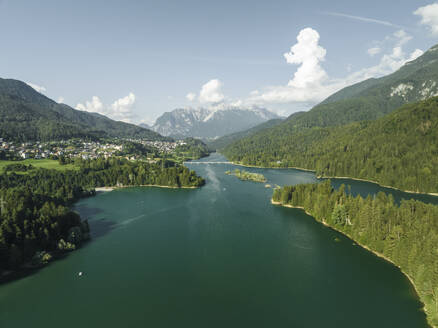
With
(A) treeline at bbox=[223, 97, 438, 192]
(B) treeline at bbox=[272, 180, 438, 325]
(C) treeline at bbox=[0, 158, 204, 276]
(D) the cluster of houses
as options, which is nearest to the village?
(D) the cluster of houses

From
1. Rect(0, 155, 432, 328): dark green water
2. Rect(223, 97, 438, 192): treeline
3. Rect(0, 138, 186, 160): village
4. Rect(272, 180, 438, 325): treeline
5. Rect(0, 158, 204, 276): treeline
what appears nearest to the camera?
Rect(0, 155, 432, 328): dark green water

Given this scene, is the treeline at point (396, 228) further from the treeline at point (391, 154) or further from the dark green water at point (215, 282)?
the treeline at point (391, 154)

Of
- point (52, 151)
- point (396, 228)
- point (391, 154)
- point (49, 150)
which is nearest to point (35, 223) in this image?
point (396, 228)

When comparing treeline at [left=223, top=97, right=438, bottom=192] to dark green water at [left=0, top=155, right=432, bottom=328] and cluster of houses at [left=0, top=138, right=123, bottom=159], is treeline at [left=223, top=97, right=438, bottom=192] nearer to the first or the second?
dark green water at [left=0, top=155, right=432, bottom=328]

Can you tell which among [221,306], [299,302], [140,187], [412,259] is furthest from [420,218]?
[140,187]

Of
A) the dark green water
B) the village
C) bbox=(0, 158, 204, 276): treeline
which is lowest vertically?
the dark green water

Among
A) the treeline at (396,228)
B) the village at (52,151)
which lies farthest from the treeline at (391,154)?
the village at (52,151)

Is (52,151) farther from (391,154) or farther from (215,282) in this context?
(391,154)
